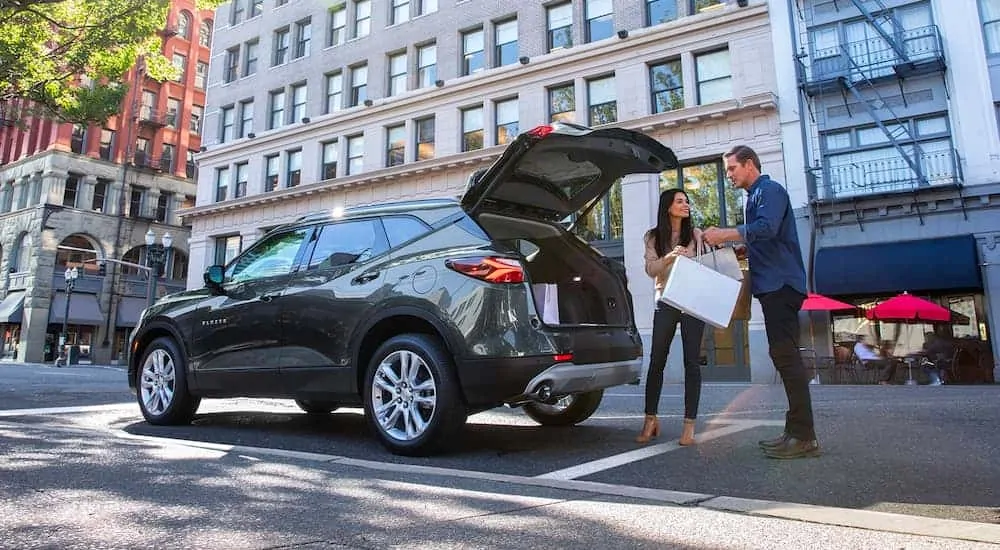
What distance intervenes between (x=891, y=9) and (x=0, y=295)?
48.9 metres

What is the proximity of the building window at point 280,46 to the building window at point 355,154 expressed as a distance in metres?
7.04

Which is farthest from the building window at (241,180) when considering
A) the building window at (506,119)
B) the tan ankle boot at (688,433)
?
the tan ankle boot at (688,433)

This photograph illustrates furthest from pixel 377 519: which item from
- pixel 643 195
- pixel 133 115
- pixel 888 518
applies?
pixel 133 115

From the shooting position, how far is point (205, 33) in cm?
4753

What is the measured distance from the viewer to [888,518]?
8.18ft

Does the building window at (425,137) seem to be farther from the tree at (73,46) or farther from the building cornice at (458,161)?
the tree at (73,46)

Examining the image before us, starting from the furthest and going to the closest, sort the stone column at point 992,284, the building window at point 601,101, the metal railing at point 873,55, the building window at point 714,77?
1. the building window at point 601,101
2. the building window at point 714,77
3. the metal railing at point 873,55
4. the stone column at point 992,284

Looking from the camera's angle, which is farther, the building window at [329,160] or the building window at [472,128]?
the building window at [329,160]

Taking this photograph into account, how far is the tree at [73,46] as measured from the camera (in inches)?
571

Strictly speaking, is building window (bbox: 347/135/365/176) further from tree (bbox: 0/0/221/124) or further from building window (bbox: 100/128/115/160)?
building window (bbox: 100/128/115/160)

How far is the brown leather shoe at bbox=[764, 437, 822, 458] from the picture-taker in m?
3.74

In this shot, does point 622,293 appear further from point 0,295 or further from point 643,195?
point 0,295

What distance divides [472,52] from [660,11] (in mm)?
7717

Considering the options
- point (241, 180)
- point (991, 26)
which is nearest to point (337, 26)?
point (241, 180)
